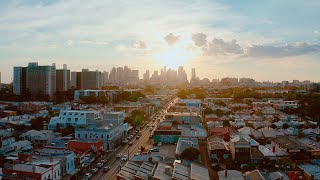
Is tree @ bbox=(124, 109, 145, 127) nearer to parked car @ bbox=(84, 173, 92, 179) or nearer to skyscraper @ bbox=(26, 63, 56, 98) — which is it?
parked car @ bbox=(84, 173, 92, 179)

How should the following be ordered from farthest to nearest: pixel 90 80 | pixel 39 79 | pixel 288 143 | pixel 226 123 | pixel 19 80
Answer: pixel 90 80 < pixel 19 80 < pixel 39 79 < pixel 226 123 < pixel 288 143

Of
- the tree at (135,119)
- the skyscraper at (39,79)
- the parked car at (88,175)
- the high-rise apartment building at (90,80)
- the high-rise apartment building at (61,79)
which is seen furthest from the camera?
the high-rise apartment building at (90,80)

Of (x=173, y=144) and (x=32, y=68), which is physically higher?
(x=32, y=68)

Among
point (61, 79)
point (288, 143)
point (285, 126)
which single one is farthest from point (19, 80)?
point (288, 143)

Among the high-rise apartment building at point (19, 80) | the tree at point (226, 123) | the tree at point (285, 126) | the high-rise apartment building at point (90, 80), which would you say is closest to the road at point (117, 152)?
the tree at point (226, 123)

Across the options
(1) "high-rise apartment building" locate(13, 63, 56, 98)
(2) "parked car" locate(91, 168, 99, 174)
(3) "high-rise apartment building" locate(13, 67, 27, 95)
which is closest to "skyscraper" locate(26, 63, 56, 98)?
(1) "high-rise apartment building" locate(13, 63, 56, 98)

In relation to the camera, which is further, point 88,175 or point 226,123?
point 226,123

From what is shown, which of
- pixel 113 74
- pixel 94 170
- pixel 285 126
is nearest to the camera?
pixel 94 170

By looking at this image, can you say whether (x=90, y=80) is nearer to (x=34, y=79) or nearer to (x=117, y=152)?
(x=34, y=79)

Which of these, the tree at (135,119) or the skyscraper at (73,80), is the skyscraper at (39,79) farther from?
the tree at (135,119)

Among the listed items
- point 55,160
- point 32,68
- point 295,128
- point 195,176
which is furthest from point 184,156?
point 32,68

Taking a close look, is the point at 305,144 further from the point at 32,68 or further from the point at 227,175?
the point at 32,68
